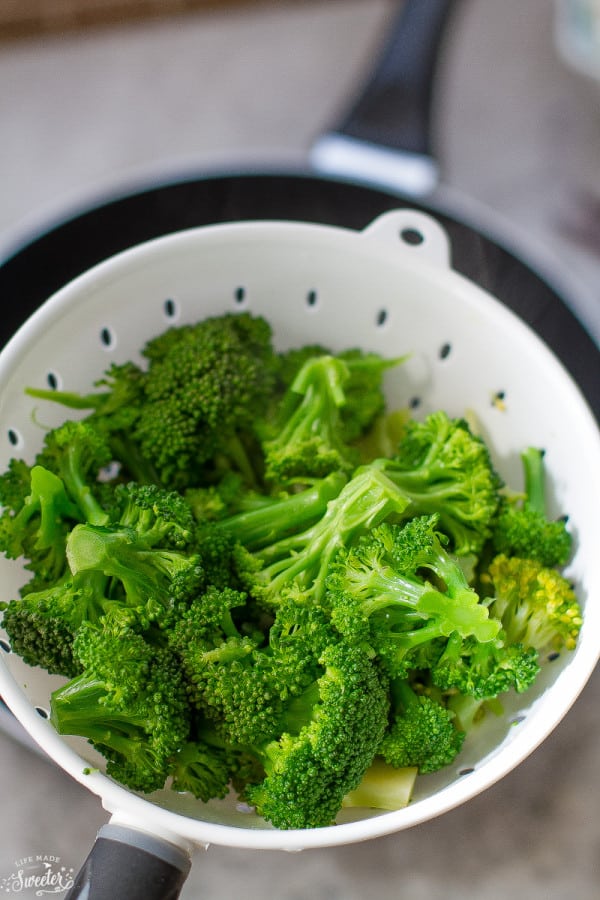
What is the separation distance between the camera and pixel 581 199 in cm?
181

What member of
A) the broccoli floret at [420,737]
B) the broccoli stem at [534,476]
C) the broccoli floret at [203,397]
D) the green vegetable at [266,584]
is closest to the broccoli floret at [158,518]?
the green vegetable at [266,584]

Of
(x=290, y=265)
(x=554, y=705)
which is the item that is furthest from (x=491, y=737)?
(x=290, y=265)

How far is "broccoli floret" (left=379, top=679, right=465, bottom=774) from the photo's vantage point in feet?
3.14

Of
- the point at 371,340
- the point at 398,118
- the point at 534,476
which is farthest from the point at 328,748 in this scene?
the point at 398,118

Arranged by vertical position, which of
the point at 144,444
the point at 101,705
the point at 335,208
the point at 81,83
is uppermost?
the point at 81,83

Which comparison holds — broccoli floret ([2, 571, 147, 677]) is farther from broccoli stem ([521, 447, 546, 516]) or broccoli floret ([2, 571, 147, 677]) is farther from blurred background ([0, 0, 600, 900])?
blurred background ([0, 0, 600, 900])

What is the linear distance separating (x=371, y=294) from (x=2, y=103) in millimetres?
1170

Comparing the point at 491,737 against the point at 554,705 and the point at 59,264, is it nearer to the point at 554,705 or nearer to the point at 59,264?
the point at 554,705

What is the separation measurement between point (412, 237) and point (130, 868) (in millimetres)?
954

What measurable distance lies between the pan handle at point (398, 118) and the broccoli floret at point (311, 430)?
46 cm

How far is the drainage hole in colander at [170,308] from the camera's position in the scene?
123 cm

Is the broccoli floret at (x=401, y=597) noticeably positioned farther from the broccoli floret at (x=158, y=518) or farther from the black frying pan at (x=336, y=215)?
the black frying pan at (x=336, y=215)

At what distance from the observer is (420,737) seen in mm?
957

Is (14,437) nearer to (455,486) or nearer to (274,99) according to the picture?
(455,486)
